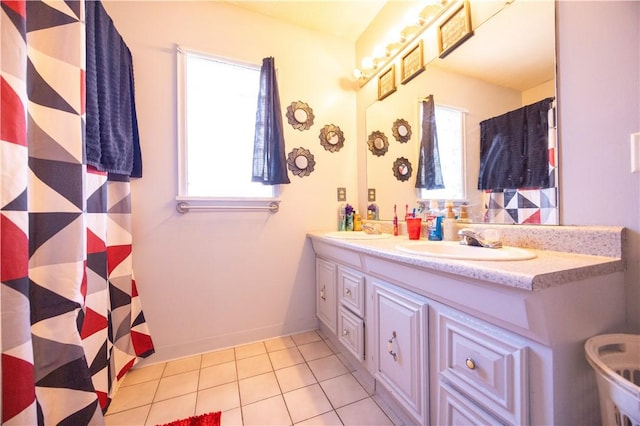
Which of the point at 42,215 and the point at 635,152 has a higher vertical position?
the point at 635,152

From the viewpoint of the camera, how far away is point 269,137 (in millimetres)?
1709

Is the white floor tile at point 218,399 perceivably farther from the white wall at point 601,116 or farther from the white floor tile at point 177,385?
the white wall at point 601,116

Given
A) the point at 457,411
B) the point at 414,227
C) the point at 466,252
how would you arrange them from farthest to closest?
the point at 414,227
the point at 466,252
the point at 457,411

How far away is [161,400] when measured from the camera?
1232 millimetres

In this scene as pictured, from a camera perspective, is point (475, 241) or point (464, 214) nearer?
point (475, 241)

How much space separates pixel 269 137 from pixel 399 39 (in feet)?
3.53

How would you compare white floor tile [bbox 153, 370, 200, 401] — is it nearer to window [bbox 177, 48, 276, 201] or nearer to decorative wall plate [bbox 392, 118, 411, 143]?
window [bbox 177, 48, 276, 201]

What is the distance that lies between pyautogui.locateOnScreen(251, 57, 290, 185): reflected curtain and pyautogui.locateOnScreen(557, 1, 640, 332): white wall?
4.65ft

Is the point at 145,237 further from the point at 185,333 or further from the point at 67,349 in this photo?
the point at 67,349

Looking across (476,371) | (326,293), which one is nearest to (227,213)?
(326,293)

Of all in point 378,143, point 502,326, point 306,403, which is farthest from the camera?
point 378,143

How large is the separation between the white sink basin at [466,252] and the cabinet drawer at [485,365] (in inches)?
8.2

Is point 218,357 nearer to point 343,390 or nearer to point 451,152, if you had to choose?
point 343,390

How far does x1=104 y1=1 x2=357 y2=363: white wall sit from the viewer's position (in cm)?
153
